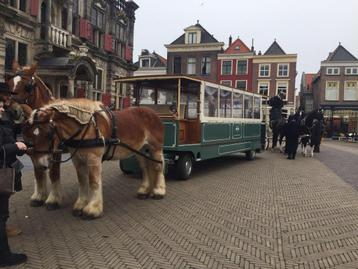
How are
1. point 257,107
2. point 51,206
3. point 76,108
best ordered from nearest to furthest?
point 76,108, point 51,206, point 257,107

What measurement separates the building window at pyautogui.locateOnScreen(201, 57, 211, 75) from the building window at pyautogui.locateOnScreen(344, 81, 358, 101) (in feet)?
55.5

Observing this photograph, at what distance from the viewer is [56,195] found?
6332mm

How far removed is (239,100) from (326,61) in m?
39.4

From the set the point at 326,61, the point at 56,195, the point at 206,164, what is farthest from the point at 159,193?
the point at 326,61

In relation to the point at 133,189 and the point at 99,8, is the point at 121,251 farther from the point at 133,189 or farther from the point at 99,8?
the point at 99,8

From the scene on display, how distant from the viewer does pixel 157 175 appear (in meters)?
7.29

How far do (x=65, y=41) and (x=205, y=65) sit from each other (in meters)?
26.1

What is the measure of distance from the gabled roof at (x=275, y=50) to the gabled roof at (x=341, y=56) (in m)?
6.33

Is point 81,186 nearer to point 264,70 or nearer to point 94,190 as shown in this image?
point 94,190

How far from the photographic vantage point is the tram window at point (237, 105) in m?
11.8

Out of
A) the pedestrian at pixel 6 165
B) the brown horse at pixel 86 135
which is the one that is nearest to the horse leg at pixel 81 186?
the brown horse at pixel 86 135

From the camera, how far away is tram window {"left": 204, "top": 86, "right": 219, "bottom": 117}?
972 centimetres

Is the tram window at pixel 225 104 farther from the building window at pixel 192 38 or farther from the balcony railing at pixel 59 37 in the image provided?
the building window at pixel 192 38

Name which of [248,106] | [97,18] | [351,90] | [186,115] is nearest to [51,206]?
[186,115]
